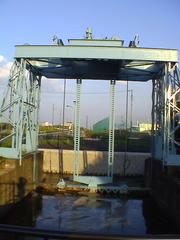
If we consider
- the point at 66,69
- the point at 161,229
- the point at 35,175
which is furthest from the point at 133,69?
the point at 161,229

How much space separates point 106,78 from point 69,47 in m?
4.50

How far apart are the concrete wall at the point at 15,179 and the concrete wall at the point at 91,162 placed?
15.6 ft

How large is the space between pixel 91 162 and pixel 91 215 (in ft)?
38.5

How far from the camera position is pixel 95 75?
22.9 meters

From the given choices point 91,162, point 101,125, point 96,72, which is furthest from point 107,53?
point 101,125

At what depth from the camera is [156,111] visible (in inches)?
858

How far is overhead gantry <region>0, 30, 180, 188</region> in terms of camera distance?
18.5 m

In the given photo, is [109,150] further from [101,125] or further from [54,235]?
[101,125]

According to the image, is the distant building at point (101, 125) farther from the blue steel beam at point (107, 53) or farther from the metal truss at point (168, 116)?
the blue steel beam at point (107, 53)

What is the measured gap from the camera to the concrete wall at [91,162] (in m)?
27.2

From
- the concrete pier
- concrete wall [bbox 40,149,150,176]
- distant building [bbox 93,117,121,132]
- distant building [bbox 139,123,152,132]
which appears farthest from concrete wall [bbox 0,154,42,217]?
distant building [bbox 139,123,152,132]

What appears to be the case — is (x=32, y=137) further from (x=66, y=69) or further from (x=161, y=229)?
(x=161, y=229)

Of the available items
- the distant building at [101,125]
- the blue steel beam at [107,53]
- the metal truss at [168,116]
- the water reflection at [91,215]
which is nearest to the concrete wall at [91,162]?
the metal truss at [168,116]

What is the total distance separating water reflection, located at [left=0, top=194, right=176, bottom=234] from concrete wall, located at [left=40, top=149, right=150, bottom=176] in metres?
7.27
